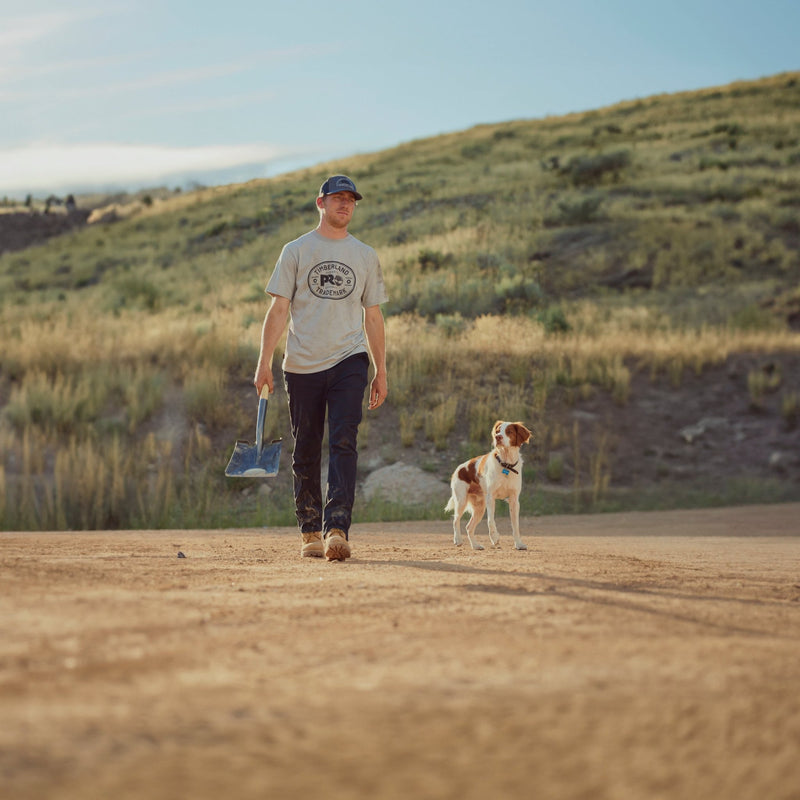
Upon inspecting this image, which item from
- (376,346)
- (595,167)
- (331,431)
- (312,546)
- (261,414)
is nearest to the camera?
(331,431)

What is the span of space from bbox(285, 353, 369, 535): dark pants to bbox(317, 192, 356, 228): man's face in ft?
3.05

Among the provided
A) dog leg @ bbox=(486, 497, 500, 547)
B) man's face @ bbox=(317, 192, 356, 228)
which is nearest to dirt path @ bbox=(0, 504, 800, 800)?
dog leg @ bbox=(486, 497, 500, 547)

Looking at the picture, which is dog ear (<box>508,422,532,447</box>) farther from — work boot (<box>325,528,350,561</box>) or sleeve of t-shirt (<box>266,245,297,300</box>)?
sleeve of t-shirt (<box>266,245,297,300</box>)

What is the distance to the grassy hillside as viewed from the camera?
15672mm

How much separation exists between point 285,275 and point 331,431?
3.66 feet

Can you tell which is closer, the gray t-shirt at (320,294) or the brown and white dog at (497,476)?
the gray t-shirt at (320,294)

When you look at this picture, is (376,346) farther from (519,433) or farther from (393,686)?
(393,686)

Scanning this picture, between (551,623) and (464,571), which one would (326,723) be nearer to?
(551,623)

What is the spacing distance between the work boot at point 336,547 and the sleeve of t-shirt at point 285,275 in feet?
5.44

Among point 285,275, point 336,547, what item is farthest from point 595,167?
point 336,547

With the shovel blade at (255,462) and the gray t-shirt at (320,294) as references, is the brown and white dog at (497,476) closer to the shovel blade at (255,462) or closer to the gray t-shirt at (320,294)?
the gray t-shirt at (320,294)

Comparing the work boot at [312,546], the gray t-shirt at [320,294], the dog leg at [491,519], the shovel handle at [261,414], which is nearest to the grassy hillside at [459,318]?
the shovel handle at [261,414]

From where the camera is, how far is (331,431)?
7.09 m

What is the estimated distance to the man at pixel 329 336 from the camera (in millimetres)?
6980
